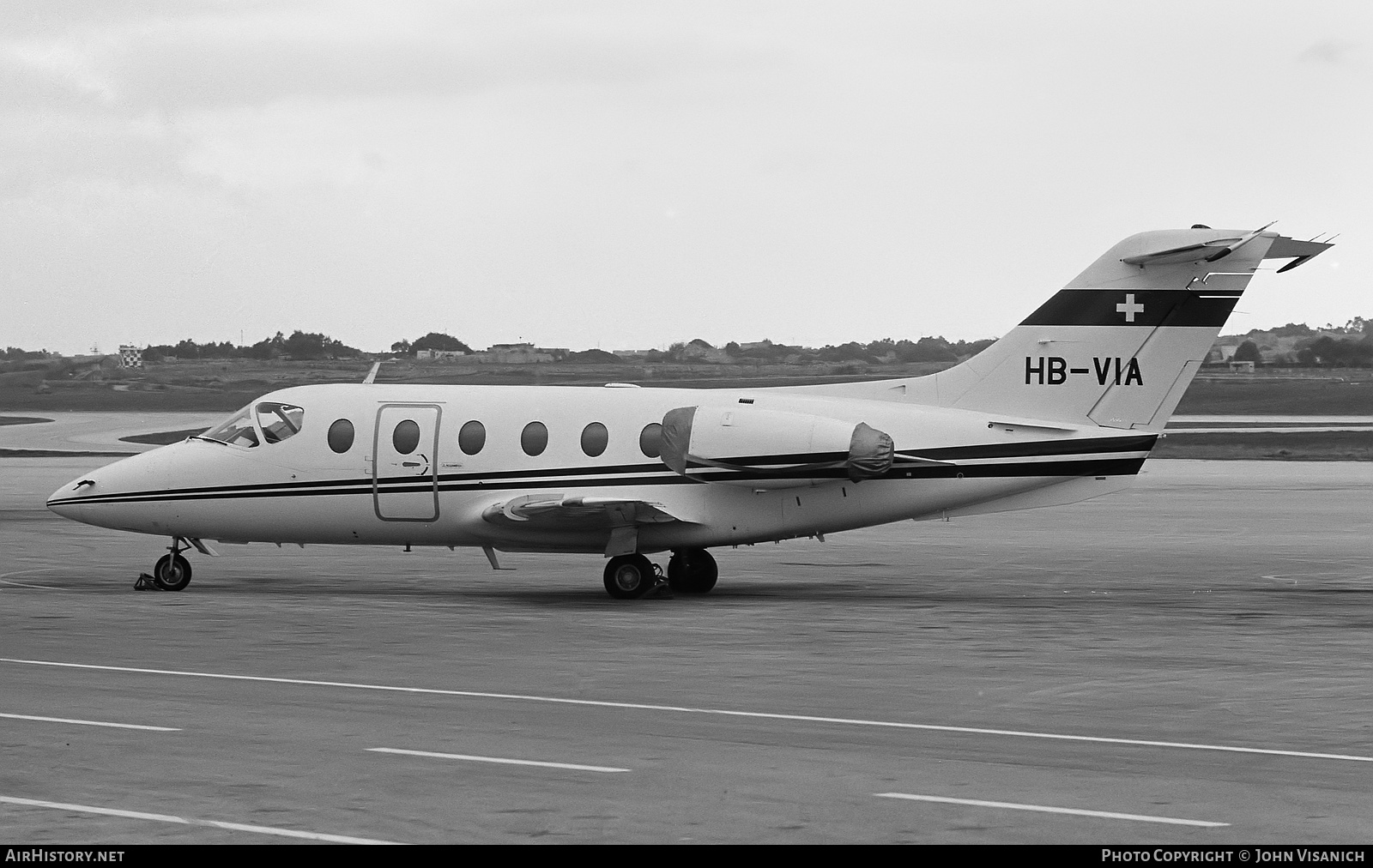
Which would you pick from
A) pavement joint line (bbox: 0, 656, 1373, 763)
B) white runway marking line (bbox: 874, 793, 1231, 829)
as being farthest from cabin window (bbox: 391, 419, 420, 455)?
white runway marking line (bbox: 874, 793, 1231, 829)

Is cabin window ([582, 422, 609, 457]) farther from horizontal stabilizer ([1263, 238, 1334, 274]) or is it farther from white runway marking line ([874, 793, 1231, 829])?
white runway marking line ([874, 793, 1231, 829])

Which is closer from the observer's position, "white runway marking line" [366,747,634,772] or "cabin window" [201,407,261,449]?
"white runway marking line" [366,747,634,772]

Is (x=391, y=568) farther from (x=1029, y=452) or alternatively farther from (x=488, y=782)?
(x=488, y=782)

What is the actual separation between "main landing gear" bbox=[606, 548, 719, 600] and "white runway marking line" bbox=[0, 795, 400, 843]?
1405 centimetres

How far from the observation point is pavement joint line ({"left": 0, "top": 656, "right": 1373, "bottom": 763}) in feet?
41.6

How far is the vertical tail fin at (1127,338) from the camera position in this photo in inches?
954

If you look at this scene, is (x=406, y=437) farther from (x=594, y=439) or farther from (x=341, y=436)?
(x=594, y=439)

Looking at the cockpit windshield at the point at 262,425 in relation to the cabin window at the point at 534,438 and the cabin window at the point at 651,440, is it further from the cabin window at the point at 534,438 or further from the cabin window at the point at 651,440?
the cabin window at the point at 651,440

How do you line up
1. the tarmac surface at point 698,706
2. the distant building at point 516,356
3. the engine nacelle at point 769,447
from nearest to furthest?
the tarmac surface at point 698,706 < the engine nacelle at point 769,447 < the distant building at point 516,356

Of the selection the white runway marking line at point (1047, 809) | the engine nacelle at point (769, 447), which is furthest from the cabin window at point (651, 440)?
the white runway marking line at point (1047, 809)

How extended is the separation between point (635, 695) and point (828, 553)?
704 inches

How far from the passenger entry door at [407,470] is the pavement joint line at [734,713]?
27.0 ft
